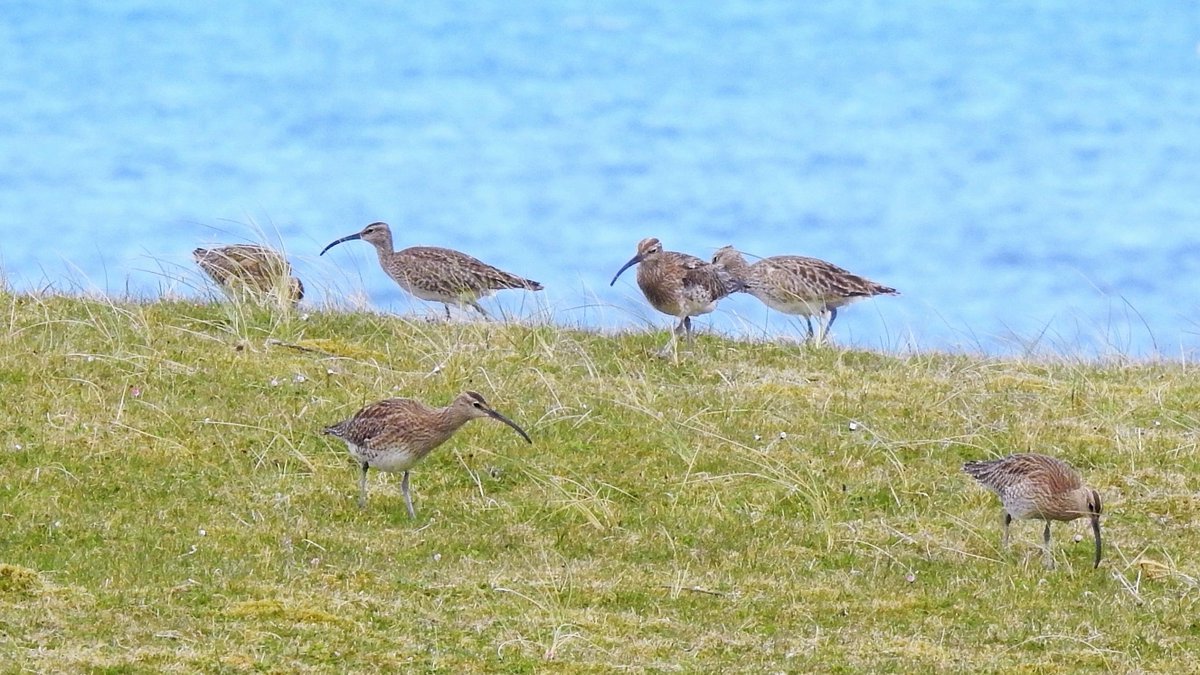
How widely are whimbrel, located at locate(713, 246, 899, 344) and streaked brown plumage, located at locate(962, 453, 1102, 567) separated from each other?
7883 mm

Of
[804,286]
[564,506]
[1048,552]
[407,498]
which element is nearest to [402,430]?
[407,498]

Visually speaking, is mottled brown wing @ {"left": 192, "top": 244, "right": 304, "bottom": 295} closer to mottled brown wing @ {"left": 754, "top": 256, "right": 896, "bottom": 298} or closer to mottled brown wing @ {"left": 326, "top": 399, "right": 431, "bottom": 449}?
mottled brown wing @ {"left": 754, "top": 256, "right": 896, "bottom": 298}

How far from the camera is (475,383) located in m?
15.3

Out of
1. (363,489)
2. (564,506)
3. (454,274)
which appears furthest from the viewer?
(454,274)

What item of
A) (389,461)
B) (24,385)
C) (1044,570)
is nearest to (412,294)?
(24,385)

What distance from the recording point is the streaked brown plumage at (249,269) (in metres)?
18.2

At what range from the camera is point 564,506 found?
41.5ft

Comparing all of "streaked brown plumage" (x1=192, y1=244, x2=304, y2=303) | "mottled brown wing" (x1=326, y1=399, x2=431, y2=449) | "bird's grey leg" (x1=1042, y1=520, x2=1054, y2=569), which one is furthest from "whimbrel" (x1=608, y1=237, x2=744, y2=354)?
"bird's grey leg" (x1=1042, y1=520, x2=1054, y2=569)

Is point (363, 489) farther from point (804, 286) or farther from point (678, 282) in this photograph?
point (804, 286)

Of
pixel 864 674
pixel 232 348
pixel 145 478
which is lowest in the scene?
pixel 864 674

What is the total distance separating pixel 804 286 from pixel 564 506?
314 inches

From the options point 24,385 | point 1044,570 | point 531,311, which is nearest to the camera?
point 1044,570

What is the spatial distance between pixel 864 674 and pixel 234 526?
4.44 meters

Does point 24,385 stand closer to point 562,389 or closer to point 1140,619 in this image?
point 562,389
